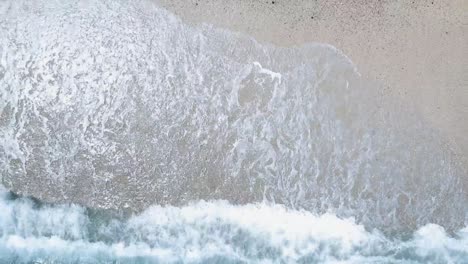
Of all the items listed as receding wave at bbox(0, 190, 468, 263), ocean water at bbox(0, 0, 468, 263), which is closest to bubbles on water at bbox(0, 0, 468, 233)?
ocean water at bbox(0, 0, 468, 263)

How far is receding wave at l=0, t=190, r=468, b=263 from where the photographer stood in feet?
18.4

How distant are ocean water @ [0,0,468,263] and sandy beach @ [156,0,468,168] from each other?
94mm

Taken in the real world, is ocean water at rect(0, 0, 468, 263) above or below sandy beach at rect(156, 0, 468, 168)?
below

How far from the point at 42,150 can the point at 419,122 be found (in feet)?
10.1

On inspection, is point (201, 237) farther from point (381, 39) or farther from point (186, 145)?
point (381, 39)

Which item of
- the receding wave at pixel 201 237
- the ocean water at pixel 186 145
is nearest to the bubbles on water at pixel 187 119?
the ocean water at pixel 186 145

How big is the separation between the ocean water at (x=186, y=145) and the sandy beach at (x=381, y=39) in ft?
0.31

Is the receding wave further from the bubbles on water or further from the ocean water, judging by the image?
the bubbles on water

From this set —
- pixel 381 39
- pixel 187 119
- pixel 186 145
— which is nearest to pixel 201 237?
pixel 186 145

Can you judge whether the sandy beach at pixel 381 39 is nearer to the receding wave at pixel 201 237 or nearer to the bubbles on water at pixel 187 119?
the bubbles on water at pixel 187 119

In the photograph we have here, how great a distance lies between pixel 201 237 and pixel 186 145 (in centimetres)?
76

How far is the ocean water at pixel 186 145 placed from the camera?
221 inches

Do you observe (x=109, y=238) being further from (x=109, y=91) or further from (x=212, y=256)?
(x=109, y=91)

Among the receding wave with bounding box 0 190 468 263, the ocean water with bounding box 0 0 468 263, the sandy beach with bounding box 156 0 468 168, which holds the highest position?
the sandy beach with bounding box 156 0 468 168
